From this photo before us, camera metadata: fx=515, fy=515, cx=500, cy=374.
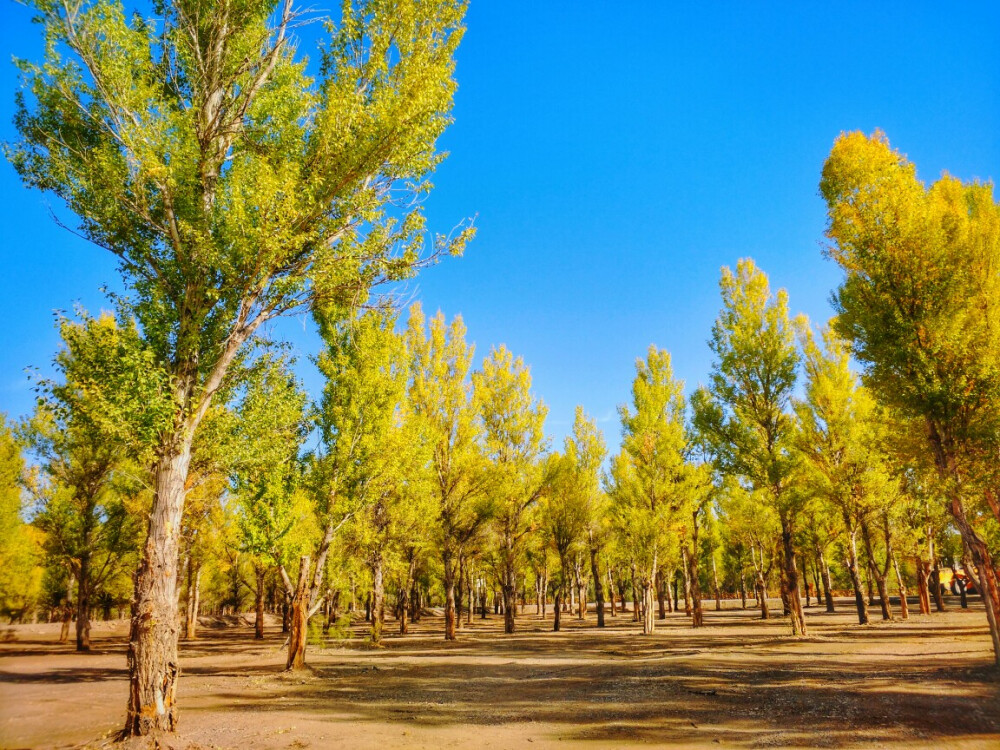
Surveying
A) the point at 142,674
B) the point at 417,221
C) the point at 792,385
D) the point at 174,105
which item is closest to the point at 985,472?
the point at 792,385

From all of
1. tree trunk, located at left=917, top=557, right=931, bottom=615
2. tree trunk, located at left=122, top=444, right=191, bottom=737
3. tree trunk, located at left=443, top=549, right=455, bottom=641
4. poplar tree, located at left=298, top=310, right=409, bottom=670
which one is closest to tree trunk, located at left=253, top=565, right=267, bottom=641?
tree trunk, located at left=443, top=549, right=455, bottom=641

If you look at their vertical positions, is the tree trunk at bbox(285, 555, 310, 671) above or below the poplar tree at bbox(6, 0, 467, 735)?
below

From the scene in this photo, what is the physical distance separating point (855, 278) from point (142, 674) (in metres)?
16.6

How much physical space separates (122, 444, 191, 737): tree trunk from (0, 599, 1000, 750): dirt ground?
0.52 meters

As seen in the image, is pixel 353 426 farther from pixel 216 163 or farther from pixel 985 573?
pixel 985 573

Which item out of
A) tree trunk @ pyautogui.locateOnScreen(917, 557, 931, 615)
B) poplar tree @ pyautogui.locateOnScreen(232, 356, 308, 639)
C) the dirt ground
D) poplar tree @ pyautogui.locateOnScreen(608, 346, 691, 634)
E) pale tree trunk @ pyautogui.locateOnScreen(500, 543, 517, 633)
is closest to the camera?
the dirt ground

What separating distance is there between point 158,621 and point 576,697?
8.00 meters

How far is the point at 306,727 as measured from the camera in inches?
350

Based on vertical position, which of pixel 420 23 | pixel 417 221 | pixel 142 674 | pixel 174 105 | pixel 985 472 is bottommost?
pixel 142 674

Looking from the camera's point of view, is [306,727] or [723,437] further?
[723,437]

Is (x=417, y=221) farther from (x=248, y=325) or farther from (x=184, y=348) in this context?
(x=184, y=348)

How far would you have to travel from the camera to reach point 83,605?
81.5 ft

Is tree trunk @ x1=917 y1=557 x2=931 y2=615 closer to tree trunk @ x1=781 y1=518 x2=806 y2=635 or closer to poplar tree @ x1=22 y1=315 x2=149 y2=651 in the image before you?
tree trunk @ x1=781 y1=518 x2=806 y2=635

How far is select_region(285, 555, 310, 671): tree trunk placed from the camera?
596 inches
